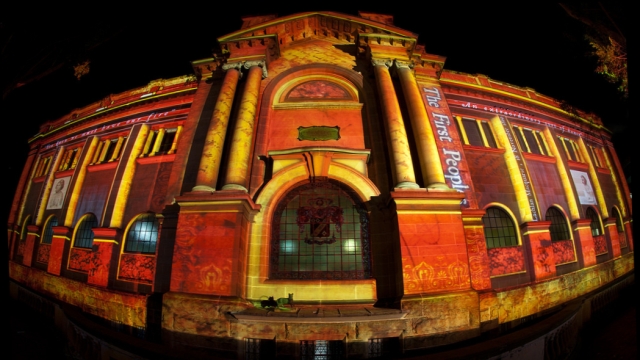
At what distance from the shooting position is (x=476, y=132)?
42.6 feet

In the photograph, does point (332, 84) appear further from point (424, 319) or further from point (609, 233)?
point (609, 233)

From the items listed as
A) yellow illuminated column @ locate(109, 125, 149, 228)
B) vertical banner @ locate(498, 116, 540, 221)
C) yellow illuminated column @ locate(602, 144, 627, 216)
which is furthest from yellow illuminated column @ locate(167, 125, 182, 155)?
yellow illuminated column @ locate(602, 144, 627, 216)

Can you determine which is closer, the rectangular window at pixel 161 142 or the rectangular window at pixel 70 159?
the rectangular window at pixel 161 142

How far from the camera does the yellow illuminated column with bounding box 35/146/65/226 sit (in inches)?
574

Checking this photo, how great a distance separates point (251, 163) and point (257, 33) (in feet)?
21.9

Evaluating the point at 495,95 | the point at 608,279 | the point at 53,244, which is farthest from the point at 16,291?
the point at 608,279

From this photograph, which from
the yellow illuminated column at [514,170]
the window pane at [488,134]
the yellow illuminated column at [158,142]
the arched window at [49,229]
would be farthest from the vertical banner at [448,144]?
the arched window at [49,229]

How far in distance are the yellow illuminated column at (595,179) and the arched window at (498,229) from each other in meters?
7.85

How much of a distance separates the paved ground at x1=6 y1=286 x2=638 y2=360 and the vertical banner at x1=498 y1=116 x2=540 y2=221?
13.1ft

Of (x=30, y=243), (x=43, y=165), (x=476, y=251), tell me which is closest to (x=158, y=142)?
(x=30, y=243)

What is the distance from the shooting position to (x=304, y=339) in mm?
6793

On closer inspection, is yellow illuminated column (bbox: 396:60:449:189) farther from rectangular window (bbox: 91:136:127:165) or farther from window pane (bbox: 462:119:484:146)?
rectangular window (bbox: 91:136:127:165)

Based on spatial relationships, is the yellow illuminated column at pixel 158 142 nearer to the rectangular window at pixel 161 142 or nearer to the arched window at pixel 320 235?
the rectangular window at pixel 161 142

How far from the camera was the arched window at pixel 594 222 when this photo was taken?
1372 centimetres
